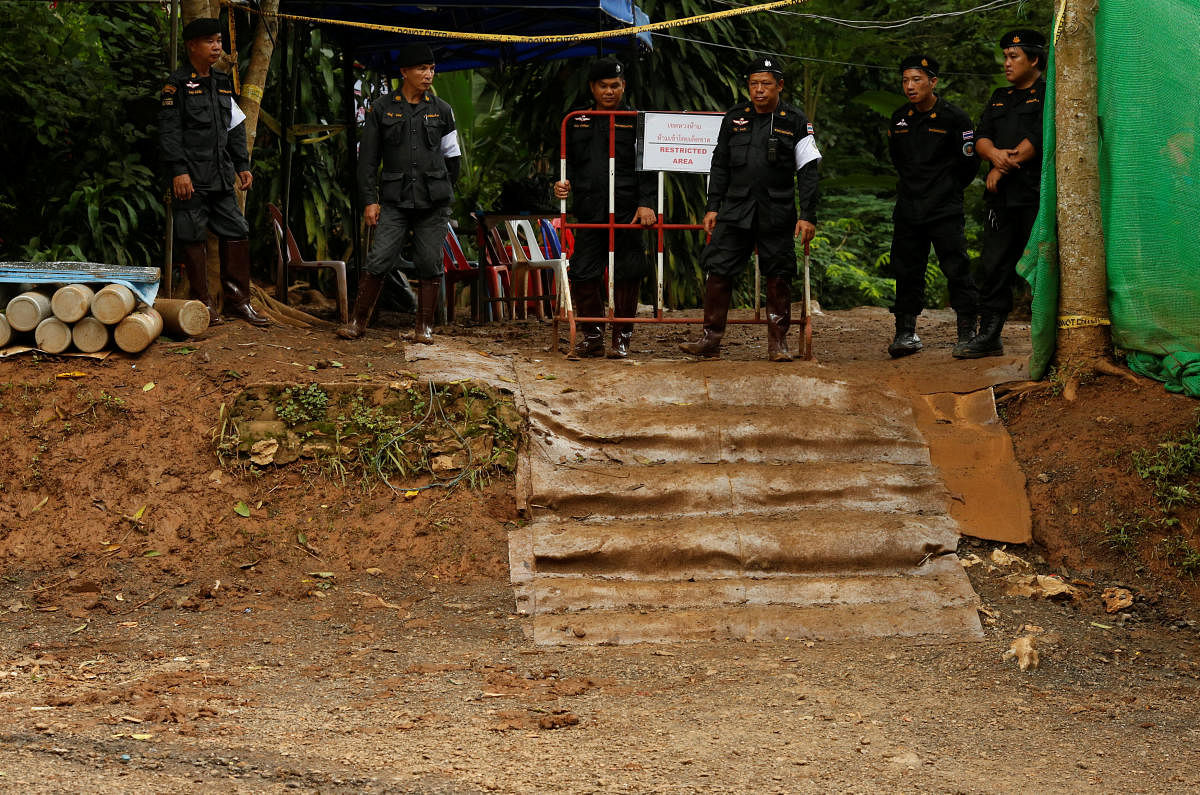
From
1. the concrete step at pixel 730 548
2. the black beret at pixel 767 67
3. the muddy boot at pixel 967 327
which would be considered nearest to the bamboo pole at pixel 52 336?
the concrete step at pixel 730 548

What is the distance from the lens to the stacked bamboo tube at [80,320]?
6.48 metres

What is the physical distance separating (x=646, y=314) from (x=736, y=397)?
190 inches

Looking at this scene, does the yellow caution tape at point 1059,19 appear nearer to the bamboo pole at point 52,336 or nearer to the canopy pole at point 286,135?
the canopy pole at point 286,135

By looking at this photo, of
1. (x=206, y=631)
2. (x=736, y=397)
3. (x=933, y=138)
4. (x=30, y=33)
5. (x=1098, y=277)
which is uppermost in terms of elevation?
(x=30, y=33)

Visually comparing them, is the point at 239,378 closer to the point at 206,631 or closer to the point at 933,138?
the point at 206,631

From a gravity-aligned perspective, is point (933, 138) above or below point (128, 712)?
above

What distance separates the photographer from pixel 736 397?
6828mm

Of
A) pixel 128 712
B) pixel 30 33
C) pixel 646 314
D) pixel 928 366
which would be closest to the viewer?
pixel 128 712

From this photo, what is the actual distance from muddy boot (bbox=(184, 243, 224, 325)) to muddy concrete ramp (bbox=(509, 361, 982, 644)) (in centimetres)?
203

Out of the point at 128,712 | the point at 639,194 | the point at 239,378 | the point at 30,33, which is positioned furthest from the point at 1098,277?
the point at 30,33

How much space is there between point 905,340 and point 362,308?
3618 millimetres

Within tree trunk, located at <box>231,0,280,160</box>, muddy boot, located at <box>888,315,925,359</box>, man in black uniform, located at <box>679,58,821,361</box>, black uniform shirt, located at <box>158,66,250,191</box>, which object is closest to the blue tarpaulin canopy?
tree trunk, located at <box>231,0,280,160</box>

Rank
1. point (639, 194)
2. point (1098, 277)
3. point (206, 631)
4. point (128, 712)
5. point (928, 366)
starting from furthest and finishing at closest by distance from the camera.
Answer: point (639, 194) < point (928, 366) < point (1098, 277) < point (206, 631) < point (128, 712)

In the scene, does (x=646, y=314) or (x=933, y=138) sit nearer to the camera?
(x=933, y=138)
